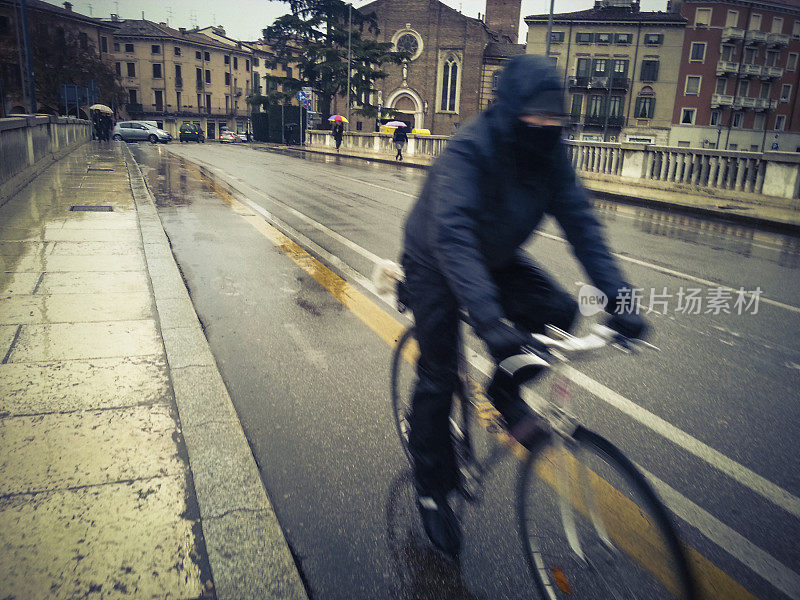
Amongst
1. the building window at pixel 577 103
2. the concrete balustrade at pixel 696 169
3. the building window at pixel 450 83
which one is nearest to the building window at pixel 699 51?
the building window at pixel 577 103

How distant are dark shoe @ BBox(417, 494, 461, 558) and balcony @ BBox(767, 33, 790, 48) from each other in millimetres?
78241

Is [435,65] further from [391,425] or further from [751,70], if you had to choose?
[391,425]

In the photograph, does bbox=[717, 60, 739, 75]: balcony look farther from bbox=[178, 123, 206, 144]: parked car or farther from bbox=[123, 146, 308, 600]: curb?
bbox=[123, 146, 308, 600]: curb

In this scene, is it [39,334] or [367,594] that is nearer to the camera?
[367,594]

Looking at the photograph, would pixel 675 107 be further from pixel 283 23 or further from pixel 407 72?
pixel 283 23

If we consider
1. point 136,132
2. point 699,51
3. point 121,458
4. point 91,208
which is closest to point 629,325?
point 121,458

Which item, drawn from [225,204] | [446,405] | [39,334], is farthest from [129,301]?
[225,204]

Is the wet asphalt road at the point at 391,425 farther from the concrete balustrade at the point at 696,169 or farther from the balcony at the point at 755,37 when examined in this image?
the balcony at the point at 755,37

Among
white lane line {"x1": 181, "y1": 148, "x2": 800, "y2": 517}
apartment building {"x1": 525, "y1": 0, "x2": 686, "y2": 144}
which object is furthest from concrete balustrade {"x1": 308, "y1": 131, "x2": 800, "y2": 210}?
apartment building {"x1": 525, "y1": 0, "x2": 686, "y2": 144}

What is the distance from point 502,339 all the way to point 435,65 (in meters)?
70.3

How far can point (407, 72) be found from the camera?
6744 cm

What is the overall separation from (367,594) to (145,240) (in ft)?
22.1

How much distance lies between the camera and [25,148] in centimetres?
1370

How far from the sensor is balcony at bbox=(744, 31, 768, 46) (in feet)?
208
